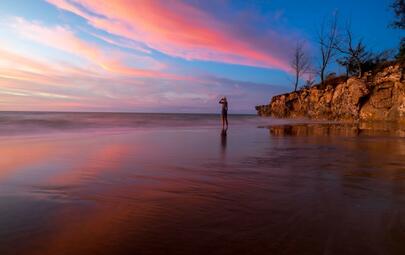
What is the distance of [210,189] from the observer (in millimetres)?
Result: 4824

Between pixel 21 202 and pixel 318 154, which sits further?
pixel 318 154

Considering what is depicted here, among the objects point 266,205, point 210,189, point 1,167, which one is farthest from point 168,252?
point 1,167

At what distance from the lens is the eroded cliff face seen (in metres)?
32.1

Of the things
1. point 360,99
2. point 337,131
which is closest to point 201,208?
point 337,131

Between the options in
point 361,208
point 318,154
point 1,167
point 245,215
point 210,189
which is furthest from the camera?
point 318,154

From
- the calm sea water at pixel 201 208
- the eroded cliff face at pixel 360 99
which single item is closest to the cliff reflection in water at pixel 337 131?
the calm sea water at pixel 201 208

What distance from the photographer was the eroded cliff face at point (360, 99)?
105ft

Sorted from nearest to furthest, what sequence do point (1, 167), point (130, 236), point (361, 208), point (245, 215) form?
point (130, 236)
point (245, 215)
point (361, 208)
point (1, 167)

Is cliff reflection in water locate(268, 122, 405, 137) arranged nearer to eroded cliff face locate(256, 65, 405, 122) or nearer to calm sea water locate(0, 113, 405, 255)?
calm sea water locate(0, 113, 405, 255)

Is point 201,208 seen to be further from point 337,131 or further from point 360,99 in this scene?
point 360,99

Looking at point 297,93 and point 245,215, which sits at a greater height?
point 297,93

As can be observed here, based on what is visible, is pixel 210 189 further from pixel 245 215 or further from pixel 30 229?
pixel 30 229

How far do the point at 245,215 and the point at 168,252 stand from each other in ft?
3.90

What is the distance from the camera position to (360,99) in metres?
36.1
